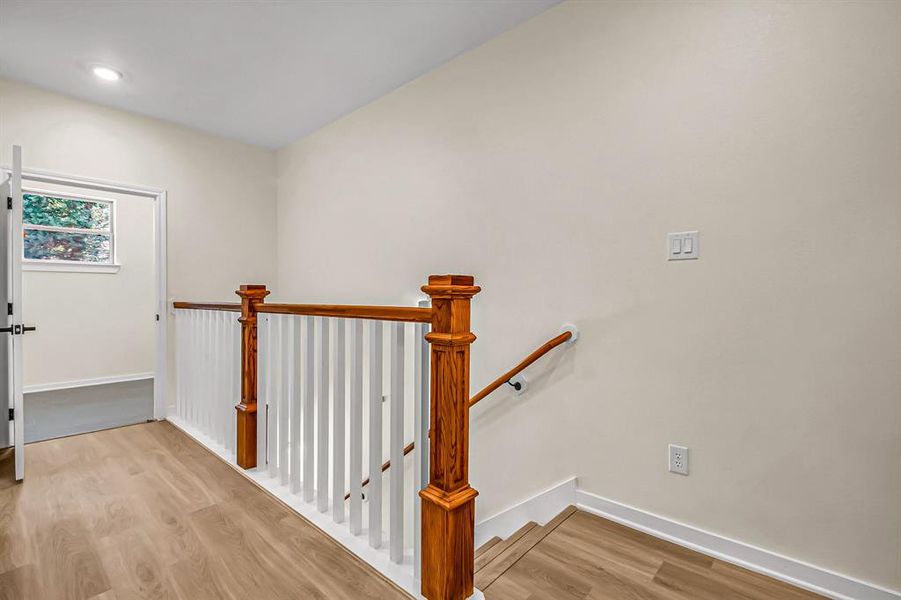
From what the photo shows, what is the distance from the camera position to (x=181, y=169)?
12.5 ft

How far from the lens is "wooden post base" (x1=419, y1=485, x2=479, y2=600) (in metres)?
1.37

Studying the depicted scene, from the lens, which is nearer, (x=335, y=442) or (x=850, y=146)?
(x=850, y=146)

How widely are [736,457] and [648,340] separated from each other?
1.80ft

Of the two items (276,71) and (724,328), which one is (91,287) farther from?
(724,328)

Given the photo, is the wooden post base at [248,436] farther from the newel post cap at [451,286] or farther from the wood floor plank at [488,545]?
the newel post cap at [451,286]

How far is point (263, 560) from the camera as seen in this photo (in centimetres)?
167

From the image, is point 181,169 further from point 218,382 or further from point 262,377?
point 262,377

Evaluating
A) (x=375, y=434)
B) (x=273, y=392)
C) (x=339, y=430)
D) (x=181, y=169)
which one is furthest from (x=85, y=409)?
(x=375, y=434)

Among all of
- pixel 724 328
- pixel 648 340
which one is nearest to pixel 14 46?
pixel 648 340

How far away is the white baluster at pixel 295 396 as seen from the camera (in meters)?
2.12

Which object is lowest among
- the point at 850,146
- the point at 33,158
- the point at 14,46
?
the point at 850,146

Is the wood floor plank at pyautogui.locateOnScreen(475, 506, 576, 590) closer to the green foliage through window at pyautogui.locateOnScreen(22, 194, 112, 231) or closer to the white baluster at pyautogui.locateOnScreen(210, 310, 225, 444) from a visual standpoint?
the white baluster at pyautogui.locateOnScreen(210, 310, 225, 444)

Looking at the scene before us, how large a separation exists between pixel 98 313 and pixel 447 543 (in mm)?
5624

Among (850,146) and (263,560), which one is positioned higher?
(850,146)
